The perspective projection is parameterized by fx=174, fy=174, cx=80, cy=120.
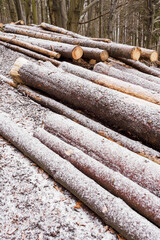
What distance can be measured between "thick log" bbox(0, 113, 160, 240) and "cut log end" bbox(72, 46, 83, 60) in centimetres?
284

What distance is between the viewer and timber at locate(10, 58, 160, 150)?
233 centimetres

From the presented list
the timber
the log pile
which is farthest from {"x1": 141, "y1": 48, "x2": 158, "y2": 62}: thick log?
the timber

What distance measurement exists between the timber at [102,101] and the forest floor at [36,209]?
1255 millimetres

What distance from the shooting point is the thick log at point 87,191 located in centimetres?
143

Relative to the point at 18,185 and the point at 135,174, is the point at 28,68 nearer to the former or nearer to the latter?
the point at 18,185

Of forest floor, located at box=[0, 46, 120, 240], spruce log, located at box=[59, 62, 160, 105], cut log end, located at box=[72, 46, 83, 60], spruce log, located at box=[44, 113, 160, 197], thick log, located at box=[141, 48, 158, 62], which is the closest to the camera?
forest floor, located at box=[0, 46, 120, 240]

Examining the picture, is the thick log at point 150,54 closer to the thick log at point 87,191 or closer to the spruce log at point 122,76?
the spruce log at point 122,76

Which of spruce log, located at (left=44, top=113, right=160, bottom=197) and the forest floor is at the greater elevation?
spruce log, located at (left=44, top=113, right=160, bottom=197)

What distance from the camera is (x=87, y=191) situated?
5.58 ft

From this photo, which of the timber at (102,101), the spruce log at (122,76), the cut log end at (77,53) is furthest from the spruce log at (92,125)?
the cut log end at (77,53)

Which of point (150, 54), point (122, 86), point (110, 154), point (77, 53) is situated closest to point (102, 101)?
point (122, 86)

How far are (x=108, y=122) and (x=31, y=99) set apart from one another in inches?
69.6

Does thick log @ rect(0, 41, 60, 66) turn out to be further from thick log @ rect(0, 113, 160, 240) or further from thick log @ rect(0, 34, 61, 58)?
thick log @ rect(0, 113, 160, 240)

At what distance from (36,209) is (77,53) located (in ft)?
12.7
